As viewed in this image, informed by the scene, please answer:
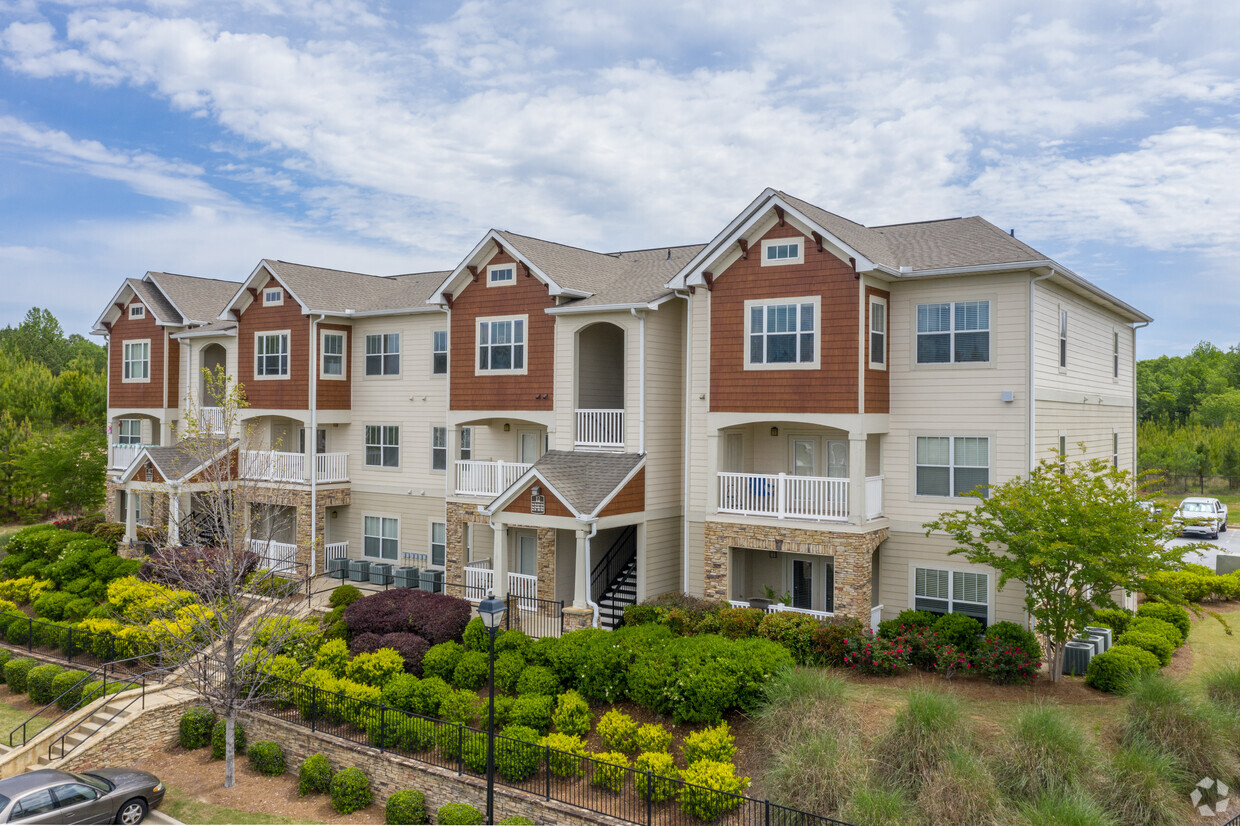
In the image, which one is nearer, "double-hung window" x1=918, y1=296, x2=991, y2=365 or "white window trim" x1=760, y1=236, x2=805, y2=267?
"double-hung window" x1=918, y1=296, x2=991, y2=365

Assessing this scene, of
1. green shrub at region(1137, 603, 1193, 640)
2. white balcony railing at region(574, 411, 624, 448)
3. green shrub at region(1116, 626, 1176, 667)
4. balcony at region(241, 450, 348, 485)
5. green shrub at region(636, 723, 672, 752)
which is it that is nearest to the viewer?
green shrub at region(636, 723, 672, 752)

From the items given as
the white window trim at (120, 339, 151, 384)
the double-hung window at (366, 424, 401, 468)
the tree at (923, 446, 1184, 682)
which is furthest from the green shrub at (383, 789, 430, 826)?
the white window trim at (120, 339, 151, 384)

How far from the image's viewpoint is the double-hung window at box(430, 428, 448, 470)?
29.8 metres

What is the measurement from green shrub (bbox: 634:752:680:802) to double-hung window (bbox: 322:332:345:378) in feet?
69.5

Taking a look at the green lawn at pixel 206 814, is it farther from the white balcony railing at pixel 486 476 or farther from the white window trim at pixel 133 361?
the white window trim at pixel 133 361

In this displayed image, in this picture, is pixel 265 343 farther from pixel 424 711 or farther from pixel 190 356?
pixel 424 711

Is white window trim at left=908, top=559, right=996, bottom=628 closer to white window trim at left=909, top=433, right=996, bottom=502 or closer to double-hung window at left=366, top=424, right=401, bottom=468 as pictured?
white window trim at left=909, top=433, right=996, bottom=502

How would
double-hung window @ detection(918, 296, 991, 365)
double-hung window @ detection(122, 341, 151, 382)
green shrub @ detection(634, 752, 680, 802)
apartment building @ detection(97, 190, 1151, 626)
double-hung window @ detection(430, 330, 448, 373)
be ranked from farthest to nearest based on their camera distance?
double-hung window @ detection(122, 341, 151, 382), double-hung window @ detection(430, 330, 448, 373), apartment building @ detection(97, 190, 1151, 626), double-hung window @ detection(918, 296, 991, 365), green shrub @ detection(634, 752, 680, 802)

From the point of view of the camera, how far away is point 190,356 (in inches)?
1443

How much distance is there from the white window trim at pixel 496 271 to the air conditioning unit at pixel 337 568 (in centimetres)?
1146

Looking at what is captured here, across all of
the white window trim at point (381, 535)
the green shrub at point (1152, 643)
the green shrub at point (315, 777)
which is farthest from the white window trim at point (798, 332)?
the white window trim at point (381, 535)

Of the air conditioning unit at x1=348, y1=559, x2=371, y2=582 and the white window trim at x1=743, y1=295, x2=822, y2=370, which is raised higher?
the white window trim at x1=743, y1=295, x2=822, y2=370

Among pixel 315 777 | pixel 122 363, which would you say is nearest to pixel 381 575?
pixel 315 777

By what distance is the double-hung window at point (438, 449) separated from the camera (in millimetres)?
29844
